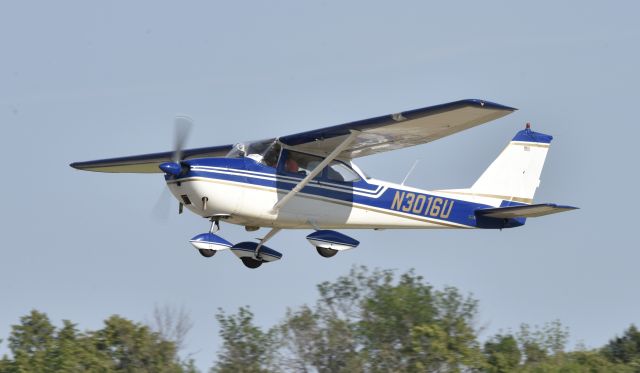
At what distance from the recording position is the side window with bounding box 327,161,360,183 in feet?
54.9

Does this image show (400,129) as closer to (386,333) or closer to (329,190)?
(329,190)

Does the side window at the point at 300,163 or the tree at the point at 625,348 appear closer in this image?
the side window at the point at 300,163

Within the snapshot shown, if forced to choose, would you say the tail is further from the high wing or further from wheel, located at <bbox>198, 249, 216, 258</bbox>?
wheel, located at <bbox>198, 249, 216, 258</bbox>

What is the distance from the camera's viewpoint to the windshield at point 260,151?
16.2m

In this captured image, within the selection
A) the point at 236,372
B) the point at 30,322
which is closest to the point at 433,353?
the point at 236,372

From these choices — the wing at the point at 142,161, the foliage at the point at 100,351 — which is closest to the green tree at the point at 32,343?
the foliage at the point at 100,351

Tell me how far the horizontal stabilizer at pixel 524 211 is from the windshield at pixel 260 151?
3.82 meters

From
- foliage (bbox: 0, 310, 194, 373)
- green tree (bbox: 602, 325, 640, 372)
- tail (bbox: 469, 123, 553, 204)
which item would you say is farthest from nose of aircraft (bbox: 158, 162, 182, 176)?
green tree (bbox: 602, 325, 640, 372)

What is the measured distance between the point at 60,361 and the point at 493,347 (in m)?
10.9

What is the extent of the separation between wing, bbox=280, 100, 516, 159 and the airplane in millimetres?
14

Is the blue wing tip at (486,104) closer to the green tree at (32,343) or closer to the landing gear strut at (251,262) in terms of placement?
the landing gear strut at (251,262)

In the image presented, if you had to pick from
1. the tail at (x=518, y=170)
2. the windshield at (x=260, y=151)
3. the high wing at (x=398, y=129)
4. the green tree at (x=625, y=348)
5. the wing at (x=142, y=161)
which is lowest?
the windshield at (x=260, y=151)

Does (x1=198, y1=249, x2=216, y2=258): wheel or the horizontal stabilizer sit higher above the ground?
the horizontal stabilizer

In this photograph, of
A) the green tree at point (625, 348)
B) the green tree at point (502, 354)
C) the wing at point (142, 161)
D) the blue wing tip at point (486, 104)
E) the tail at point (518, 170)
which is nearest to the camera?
the blue wing tip at point (486, 104)
